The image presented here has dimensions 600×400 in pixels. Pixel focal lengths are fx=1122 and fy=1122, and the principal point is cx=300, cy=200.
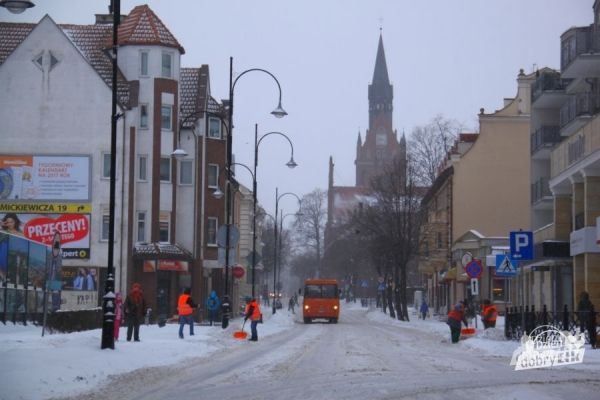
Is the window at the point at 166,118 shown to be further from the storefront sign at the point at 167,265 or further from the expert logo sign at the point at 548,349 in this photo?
the expert logo sign at the point at 548,349

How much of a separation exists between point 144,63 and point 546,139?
2184 cm

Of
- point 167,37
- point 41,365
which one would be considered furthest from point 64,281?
point 41,365

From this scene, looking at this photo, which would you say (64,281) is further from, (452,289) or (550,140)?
(452,289)

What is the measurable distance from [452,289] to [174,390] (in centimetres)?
6841

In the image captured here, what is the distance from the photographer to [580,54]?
45000mm

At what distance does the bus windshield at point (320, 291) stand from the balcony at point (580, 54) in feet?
83.7

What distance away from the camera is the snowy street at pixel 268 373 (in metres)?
16.2

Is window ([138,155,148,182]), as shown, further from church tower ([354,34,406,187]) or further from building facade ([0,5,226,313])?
church tower ([354,34,406,187])

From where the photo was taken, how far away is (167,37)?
61.9 meters

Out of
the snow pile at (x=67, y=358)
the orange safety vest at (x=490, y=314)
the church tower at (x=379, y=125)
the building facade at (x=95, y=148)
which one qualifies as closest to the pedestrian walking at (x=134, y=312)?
the snow pile at (x=67, y=358)

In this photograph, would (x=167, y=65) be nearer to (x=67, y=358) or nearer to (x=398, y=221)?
(x=398, y=221)

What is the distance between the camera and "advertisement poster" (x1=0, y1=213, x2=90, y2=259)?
58312mm

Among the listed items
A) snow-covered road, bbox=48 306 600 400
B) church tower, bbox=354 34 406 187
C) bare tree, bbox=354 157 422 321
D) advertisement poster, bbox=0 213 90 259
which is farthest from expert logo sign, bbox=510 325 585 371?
church tower, bbox=354 34 406 187

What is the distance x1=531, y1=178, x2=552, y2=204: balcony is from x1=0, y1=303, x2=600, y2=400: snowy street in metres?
25.3
